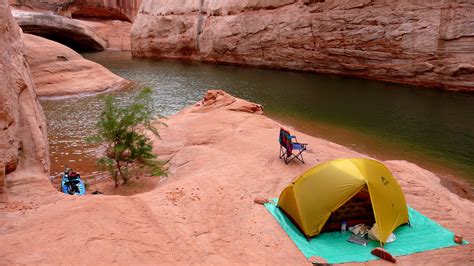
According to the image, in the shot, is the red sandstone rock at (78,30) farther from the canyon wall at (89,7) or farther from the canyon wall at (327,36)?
the canyon wall at (327,36)

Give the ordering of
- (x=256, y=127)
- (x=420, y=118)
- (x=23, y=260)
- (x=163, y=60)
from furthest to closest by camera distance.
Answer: (x=163, y=60), (x=420, y=118), (x=256, y=127), (x=23, y=260)

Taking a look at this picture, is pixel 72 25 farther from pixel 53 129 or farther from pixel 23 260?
pixel 23 260

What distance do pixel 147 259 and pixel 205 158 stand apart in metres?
5.75

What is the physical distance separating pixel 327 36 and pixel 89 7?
3488 cm

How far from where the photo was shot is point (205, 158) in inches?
436

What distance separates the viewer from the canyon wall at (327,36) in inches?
992

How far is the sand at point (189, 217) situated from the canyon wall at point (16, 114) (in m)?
0.47

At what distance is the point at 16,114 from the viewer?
28.7ft

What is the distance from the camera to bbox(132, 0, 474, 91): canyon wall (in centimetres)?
2519

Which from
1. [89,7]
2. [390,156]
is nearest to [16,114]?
[390,156]

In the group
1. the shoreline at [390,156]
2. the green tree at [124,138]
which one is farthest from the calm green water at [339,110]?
the green tree at [124,138]

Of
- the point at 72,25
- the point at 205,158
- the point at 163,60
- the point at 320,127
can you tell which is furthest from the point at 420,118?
the point at 72,25

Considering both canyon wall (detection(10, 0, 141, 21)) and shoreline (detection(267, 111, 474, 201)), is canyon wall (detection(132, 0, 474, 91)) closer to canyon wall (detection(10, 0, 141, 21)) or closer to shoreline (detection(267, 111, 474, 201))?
canyon wall (detection(10, 0, 141, 21))

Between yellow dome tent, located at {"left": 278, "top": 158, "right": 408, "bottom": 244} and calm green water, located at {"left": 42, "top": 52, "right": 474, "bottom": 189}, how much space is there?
20.9 feet
